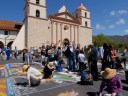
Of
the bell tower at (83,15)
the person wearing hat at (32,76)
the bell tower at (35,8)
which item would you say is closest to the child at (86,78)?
the person wearing hat at (32,76)

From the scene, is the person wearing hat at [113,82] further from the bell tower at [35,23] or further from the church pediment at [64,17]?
the church pediment at [64,17]

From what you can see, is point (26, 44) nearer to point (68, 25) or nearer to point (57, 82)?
point (68, 25)

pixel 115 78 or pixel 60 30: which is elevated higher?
pixel 60 30

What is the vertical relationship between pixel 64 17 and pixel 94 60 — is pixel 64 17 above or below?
above

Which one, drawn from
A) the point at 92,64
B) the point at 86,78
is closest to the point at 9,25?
the point at 92,64

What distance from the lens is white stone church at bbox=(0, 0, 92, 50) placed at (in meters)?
37.0

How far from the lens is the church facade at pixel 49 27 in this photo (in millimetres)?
37031

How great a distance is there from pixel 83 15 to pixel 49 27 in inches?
446

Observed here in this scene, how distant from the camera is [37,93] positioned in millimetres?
7992

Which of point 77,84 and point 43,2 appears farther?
point 43,2

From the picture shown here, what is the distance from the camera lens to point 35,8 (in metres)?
38.0

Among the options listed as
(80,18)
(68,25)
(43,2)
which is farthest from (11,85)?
(80,18)

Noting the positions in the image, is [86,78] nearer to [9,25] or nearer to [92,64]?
[92,64]

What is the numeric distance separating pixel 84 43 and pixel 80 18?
637 cm
